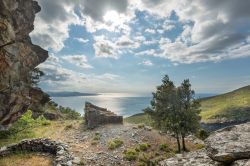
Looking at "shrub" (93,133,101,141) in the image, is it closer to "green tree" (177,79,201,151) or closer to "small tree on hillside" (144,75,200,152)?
"small tree on hillside" (144,75,200,152)

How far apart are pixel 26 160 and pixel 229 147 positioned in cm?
2622

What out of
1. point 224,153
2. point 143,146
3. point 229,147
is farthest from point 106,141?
point 224,153

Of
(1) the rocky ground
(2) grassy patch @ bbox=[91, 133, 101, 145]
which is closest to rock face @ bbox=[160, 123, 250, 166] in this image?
(1) the rocky ground

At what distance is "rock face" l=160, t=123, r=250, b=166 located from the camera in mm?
11367

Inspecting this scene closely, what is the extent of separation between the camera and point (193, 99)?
3697 centimetres

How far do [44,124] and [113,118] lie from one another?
16593 millimetres

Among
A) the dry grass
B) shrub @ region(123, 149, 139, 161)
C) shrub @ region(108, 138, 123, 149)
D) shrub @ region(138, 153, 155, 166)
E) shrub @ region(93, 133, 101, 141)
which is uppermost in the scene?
shrub @ region(93, 133, 101, 141)

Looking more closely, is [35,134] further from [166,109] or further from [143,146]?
[166,109]

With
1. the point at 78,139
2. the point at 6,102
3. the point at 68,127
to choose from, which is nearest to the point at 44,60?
the point at 68,127

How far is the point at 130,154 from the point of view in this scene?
3384 cm

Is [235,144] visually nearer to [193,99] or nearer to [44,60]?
[193,99]

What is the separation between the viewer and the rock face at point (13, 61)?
25266mm

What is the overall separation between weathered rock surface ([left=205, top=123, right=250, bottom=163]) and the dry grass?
2239 centimetres

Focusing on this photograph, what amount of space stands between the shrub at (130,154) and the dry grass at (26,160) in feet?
32.4
